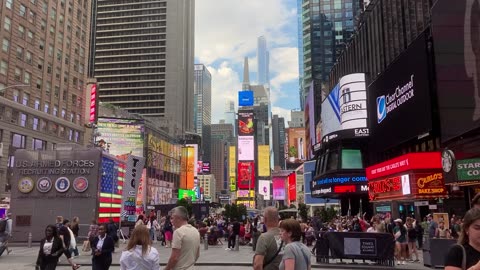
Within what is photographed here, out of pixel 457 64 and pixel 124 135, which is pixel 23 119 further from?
pixel 457 64

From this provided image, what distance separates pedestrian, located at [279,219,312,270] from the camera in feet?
17.2

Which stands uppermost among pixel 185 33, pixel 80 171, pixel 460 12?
pixel 185 33

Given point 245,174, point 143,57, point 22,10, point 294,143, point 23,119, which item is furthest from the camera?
point 294,143

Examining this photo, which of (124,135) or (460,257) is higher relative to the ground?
(124,135)

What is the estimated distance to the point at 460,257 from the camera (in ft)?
11.4

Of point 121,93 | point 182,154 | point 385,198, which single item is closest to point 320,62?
point 182,154

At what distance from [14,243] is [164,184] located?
81306 millimetres

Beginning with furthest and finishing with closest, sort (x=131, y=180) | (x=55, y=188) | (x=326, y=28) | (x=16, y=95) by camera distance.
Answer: (x=326, y=28), (x=16, y=95), (x=131, y=180), (x=55, y=188)

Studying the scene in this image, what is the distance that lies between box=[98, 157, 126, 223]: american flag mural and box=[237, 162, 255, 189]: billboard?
348ft

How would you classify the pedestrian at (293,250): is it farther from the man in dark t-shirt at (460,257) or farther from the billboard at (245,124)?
the billboard at (245,124)

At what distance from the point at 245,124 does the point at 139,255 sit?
133785 mm

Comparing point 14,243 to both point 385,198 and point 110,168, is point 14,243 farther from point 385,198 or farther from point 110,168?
point 385,198

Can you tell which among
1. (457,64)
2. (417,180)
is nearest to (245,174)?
(417,180)

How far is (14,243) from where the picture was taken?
28391mm
